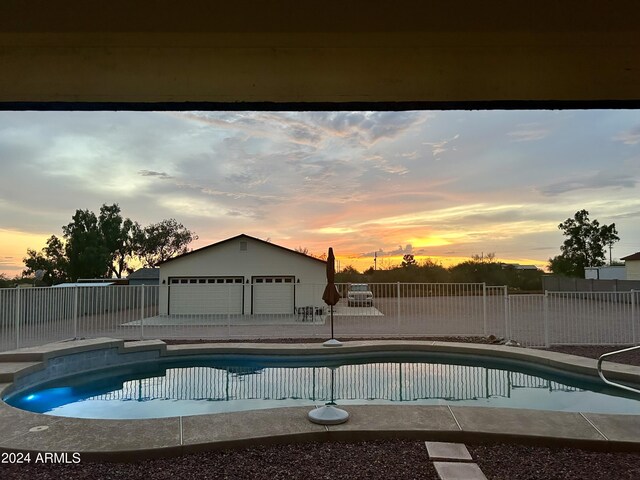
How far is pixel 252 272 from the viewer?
1938cm

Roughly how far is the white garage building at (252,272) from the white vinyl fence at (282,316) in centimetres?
7

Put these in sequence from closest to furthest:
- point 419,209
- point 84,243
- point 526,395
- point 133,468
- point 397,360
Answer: point 133,468 → point 526,395 → point 397,360 → point 419,209 → point 84,243

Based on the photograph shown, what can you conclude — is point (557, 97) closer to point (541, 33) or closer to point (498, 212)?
point (541, 33)

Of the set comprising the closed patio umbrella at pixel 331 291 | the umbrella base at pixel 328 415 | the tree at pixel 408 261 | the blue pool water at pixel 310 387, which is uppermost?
the tree at pixel 408 261

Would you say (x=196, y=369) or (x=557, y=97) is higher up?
(x=557, y=97)

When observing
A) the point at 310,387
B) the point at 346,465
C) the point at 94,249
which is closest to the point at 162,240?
the point at 94,249

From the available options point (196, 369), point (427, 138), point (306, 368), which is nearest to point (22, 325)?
point (196, 369)

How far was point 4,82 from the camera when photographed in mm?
2270

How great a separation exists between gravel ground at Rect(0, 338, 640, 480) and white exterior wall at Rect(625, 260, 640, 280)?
99.2 ft

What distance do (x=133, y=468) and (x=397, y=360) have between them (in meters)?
6.60

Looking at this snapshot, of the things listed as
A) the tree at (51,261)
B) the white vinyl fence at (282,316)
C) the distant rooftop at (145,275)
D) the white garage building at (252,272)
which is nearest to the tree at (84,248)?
the tree at (51,261)

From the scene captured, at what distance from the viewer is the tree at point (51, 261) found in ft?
95.3

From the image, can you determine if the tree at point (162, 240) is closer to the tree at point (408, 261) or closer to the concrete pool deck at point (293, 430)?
the tree at point (408, 261)

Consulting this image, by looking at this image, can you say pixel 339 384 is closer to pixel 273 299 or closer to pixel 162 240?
pixel 273 299
